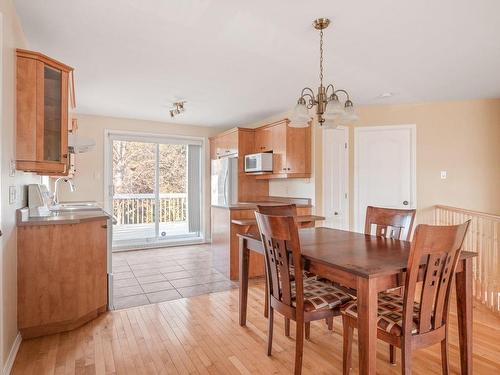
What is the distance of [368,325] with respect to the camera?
1.48 m

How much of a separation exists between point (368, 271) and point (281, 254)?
554mm

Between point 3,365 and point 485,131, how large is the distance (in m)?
5.25

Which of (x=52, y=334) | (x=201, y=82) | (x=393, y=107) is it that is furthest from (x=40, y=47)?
(x=393, y=107)

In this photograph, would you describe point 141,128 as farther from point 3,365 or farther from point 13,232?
point 3,365

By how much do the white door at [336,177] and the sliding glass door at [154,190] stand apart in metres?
2.77

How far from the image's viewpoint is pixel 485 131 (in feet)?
12.8

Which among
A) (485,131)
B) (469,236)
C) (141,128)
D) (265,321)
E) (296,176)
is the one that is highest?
(141,128)

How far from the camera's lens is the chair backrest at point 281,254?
1791mm

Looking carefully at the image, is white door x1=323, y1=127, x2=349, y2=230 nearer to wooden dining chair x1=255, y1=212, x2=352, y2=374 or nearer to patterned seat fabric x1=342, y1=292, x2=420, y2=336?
wooden dining chair x1=255, y1=212, x2=352, y2=374

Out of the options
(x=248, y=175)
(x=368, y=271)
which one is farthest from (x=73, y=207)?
(x=368, y=271)

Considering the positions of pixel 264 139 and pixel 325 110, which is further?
pixel 264 139

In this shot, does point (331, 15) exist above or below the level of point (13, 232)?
above

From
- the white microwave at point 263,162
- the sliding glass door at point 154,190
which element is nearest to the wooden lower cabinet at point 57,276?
the white microwave at point 263,162

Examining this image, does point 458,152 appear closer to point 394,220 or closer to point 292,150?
point 292,150
